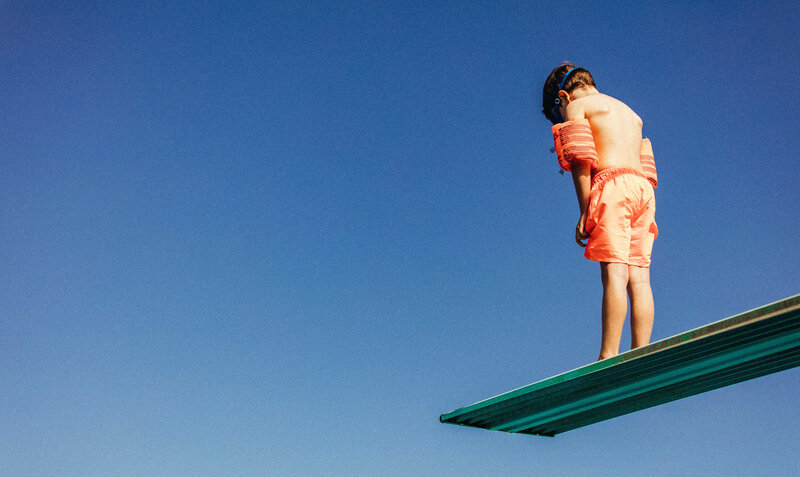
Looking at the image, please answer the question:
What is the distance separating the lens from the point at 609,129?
5.05 m

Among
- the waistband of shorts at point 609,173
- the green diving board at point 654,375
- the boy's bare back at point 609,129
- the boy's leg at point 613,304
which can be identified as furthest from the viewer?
the boy's bare back at point 609,129

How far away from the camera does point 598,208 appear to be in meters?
4.75

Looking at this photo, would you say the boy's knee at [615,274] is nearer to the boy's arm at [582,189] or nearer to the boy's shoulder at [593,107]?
the boy's arm at [582,189]

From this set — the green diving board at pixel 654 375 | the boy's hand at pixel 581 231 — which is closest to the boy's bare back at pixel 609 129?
the boy's hand at pixel 581 231

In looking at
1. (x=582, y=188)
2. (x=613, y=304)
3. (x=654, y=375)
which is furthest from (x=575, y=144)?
(x=654, y=375)

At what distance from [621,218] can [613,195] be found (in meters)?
0.17

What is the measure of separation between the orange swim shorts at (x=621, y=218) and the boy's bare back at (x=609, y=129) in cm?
12

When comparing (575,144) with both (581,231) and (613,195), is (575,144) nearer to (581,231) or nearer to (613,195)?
(613,195)

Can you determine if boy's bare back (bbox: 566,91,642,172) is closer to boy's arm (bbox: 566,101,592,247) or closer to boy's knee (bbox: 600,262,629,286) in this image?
boy's arm (bbox: 566,101,592,247)

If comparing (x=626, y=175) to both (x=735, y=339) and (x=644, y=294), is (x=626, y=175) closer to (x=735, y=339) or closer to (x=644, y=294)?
(x=644, y=294)

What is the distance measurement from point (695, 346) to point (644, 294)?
1.71 metres

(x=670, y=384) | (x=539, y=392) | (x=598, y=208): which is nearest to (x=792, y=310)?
(x=670, y=384)

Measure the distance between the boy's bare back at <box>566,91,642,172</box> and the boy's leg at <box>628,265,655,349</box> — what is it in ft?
2.65

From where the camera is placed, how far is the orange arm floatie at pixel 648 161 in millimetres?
5107
